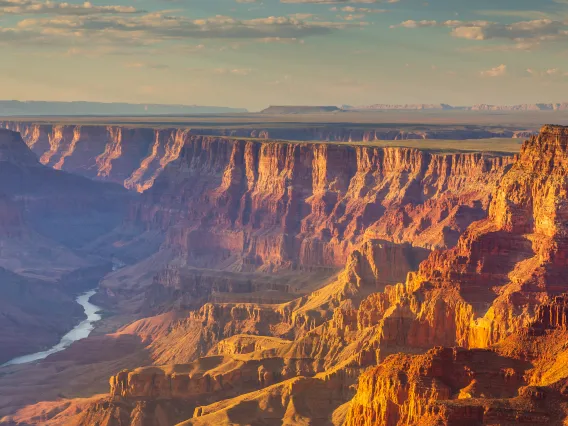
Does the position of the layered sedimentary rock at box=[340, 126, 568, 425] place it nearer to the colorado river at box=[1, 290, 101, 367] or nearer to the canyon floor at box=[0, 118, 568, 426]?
the canyon floor at box=[0, 118, 568, 426]

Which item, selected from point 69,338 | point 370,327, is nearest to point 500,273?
point 370,327

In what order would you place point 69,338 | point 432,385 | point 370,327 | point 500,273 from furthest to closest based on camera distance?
point 69,338 < point 370,327 < point 500,273 < point 432,385

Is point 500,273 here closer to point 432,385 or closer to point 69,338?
point 432,385

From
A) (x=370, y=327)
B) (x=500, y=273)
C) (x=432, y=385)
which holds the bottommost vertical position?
(x=370, y=327)

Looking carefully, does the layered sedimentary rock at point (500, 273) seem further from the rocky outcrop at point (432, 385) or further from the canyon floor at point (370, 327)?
the rocky outcrop at point (432, 385)

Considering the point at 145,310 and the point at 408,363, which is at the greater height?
the point at 408,363

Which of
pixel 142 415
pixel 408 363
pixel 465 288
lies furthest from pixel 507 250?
pixel 408 363

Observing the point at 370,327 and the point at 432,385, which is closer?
the point at 432,385

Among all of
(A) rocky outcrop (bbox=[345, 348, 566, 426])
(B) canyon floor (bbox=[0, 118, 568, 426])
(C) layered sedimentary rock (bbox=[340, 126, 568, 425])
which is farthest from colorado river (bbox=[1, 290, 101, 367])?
(A) rocky outcrop (bbox=[345, 348, 566, 426])

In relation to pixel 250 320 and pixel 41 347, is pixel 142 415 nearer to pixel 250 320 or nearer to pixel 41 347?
pixel 250 320

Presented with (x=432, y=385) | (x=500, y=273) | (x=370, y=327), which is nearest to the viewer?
(x=432, y=385)

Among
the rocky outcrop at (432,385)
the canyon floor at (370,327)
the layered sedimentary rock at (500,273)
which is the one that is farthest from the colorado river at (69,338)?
the rocky outcrop at (432,385)
